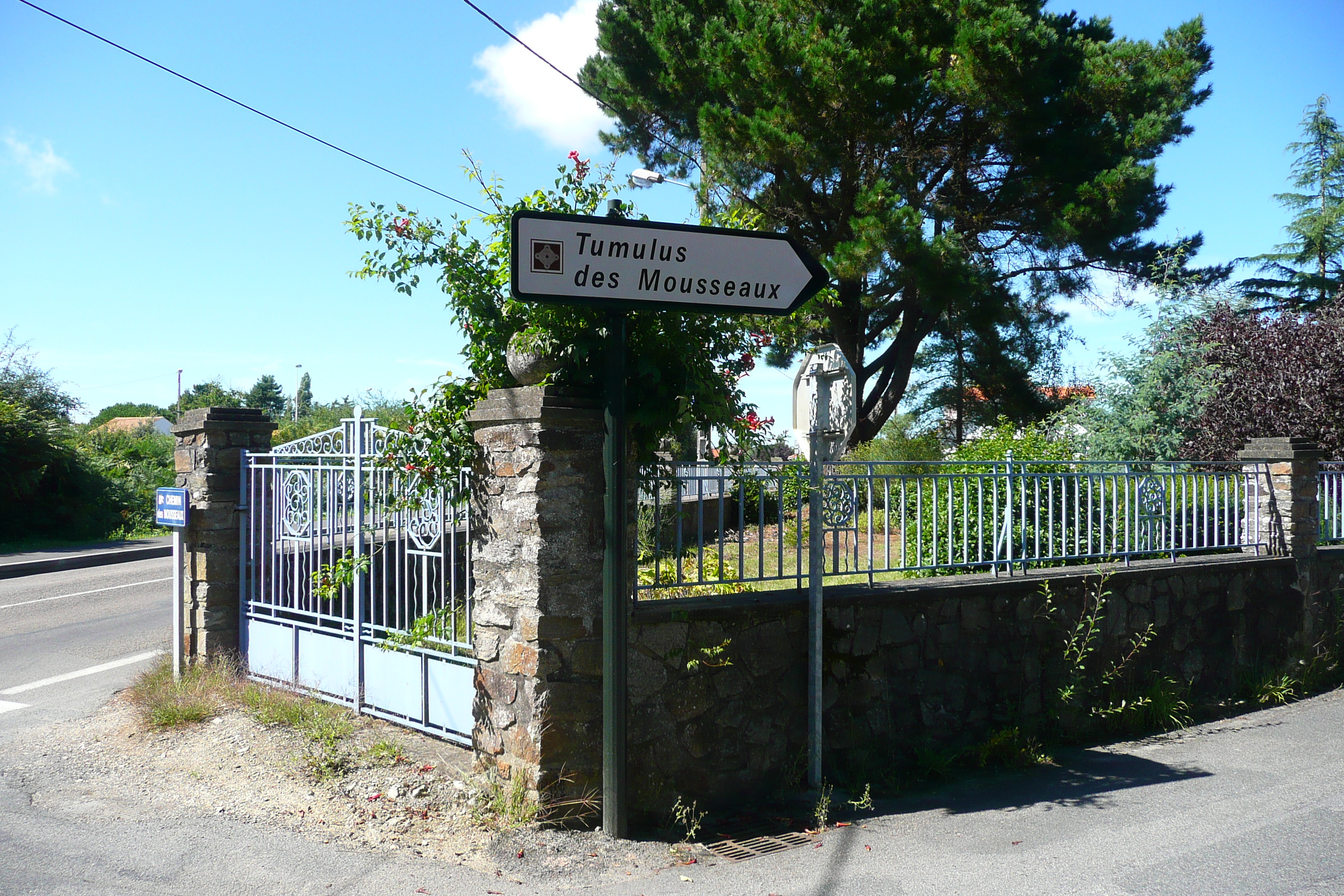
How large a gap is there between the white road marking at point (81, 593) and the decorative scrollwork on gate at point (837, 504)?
10894 mm

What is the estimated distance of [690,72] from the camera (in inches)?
651

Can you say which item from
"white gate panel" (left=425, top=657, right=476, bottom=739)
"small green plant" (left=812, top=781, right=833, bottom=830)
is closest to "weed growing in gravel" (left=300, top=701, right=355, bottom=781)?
"white gate panel" (left=425, top=657, right=476, bottom=739)

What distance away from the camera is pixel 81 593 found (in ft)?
40.3

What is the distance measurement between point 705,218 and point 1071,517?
390 cm

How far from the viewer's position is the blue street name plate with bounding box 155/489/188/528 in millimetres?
6828

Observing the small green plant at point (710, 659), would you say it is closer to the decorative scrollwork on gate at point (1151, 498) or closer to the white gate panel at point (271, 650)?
the white gate panel at point (271, 650)

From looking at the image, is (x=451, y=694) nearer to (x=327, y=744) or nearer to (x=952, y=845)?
(x=327, y=744)

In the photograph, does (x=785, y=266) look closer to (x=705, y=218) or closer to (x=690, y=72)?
(x=705, y=218)

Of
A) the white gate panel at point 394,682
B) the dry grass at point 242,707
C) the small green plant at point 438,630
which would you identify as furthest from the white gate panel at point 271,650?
the small green plant at point 438,630

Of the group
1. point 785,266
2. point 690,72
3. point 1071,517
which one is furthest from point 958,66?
point 785,266

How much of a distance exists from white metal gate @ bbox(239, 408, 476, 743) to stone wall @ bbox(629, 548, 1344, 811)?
3.92 ft

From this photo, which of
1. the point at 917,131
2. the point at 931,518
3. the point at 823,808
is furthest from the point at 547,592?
the point at 917,131

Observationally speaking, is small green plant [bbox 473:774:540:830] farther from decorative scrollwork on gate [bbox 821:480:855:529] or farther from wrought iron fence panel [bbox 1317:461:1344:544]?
wrought iron fence panel [bbox 1317:461:1344:544]

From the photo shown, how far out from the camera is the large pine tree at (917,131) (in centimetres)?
1473
